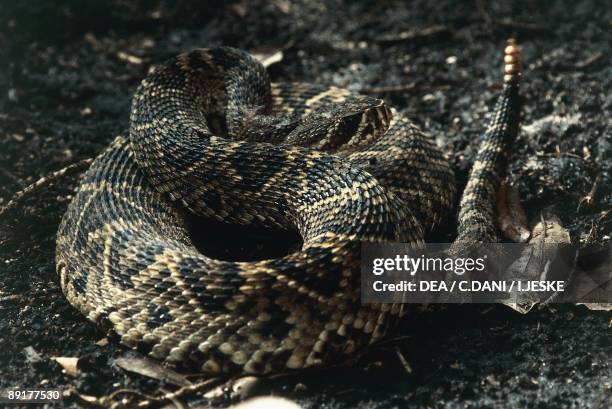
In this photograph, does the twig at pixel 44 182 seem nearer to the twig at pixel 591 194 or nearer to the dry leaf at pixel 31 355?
the dry leaf at pixel 31 355

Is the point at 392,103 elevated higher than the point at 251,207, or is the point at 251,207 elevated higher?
the point at 392,103

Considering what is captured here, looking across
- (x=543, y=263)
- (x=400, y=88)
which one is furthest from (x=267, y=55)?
(x=543, y=263)

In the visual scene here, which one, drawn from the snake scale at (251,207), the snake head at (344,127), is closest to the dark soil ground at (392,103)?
the snake scale at (251,207)

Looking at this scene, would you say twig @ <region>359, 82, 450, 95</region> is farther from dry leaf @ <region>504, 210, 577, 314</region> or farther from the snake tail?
dry leaf @ <region>504, 210, 577, 314</region>

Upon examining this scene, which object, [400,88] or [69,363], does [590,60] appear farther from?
[69,363]

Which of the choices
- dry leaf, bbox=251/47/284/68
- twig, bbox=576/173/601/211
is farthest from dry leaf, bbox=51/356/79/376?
dry leaf, bbox=251/47/284/68

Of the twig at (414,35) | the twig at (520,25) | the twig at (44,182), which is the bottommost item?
the twig at (44,182)

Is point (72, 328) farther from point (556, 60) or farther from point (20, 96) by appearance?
point (556, 60)

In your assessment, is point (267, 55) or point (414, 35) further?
point (414, 35)
